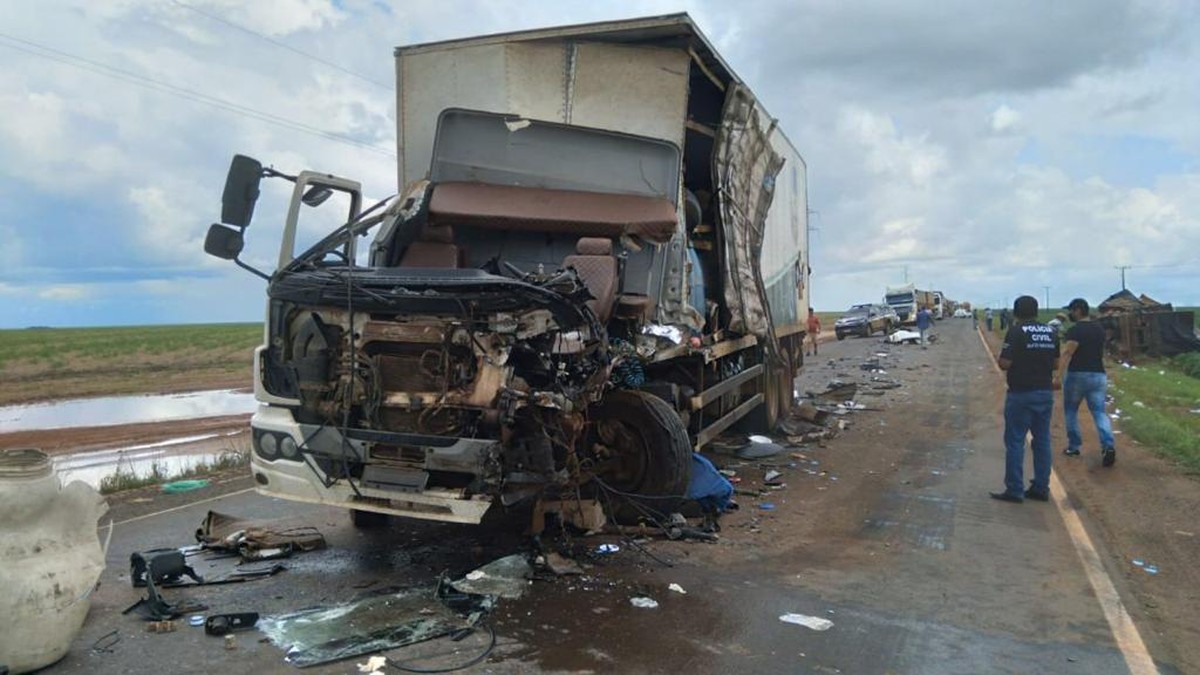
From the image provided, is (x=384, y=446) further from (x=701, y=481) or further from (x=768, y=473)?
(x=768, y=473)

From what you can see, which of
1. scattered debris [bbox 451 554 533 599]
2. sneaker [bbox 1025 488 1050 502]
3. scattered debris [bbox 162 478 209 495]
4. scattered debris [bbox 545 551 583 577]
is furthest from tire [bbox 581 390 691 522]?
scattered debris [bbox 162 478 209 495]

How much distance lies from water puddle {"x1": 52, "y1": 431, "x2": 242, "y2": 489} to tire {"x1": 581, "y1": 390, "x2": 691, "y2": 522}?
6.11 meters

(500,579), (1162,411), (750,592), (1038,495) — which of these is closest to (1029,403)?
(1038,495)

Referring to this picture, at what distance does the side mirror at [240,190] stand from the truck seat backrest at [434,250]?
4.24 ft

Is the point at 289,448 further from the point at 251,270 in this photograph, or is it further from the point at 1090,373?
the point at 1090,373

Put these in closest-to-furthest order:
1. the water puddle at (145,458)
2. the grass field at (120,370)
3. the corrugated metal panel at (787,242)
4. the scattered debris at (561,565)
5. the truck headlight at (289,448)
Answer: the truck headlight at (289,448) < the scattered debris at (561,565) < the corrugated metal panel at (787,242) < the water puddle at (145,458) < the grass field at (120,370)

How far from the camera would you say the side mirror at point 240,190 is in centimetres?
513

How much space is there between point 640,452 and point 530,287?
6.25 feet

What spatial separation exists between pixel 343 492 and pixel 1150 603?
14.7 ft

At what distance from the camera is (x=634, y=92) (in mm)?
6938

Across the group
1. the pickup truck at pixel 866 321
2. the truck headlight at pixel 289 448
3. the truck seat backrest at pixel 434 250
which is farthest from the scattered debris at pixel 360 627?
the pickup truck at pixel 866 321

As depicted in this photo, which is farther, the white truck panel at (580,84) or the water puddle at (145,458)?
the water puddle at (145,458)

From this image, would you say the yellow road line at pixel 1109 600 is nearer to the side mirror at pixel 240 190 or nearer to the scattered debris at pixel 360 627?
the scattered debris at pixel 360 627

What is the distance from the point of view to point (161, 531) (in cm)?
611
